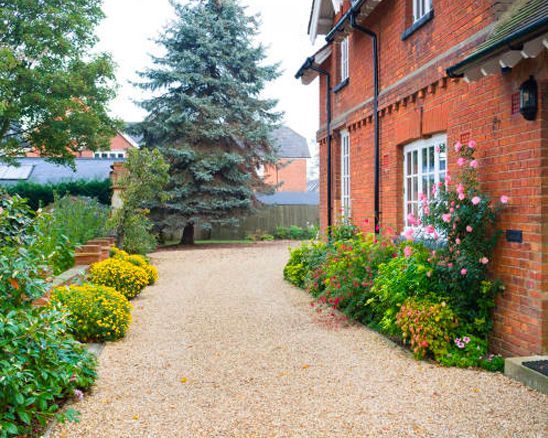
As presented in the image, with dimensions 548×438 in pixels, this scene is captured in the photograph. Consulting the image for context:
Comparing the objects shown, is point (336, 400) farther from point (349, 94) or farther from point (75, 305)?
point (349, 94)

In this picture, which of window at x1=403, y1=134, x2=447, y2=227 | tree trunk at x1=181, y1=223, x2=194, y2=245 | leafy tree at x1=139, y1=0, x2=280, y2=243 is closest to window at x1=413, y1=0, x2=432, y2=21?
window at x1=403, y1=134, x2=447, y2=227

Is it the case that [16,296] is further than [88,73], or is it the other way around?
[88,73]

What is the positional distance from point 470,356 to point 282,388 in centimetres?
203

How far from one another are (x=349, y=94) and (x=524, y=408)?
839cm

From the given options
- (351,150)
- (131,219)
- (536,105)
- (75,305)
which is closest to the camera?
(536,105)

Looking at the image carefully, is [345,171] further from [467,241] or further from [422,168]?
[467,241]

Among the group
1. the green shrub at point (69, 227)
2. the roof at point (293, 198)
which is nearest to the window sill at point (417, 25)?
the green shrub at point (69, 227)

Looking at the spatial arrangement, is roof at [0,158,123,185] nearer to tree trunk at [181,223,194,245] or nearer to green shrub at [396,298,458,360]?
tree trunk at [181,223,194,245]

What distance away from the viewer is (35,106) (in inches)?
849

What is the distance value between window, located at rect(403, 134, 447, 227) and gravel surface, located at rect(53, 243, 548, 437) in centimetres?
227

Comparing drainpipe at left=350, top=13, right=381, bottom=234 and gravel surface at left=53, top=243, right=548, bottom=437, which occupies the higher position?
drainpipe at left=350, top=13, right=381, bottom=234

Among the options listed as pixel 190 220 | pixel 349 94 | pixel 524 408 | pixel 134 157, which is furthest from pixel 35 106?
pixel 524 408

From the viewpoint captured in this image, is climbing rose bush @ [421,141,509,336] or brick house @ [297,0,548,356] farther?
climbing rose bush @ [421,141,509,336]

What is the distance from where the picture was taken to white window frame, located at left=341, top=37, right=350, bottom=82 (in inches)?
471
